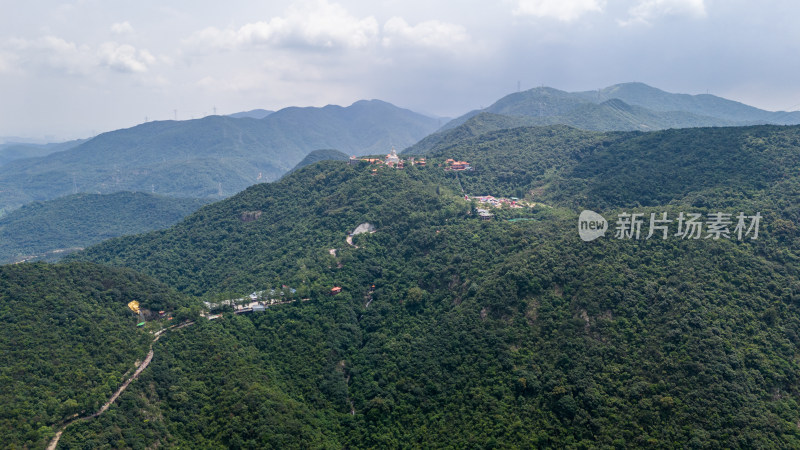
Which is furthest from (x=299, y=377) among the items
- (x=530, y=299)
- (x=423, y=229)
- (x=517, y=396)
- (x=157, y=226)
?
→ (x=157, y=226)

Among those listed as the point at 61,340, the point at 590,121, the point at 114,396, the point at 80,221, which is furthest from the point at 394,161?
the point at 80,221

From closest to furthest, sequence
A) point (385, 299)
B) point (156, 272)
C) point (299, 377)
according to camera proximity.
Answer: point (299, 377) < point (385, 299) < point (156, 272)

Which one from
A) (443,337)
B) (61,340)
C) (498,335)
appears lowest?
(443,337)

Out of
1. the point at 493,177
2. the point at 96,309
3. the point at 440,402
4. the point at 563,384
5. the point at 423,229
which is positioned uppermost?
the point at 493,177

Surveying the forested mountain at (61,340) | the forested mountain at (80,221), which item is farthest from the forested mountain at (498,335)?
the forested mountain at (80,221)

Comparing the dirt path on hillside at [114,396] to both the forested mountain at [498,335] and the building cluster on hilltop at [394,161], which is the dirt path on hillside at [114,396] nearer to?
the forested mountain at [498,335]

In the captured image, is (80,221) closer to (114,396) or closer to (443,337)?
(114,396)

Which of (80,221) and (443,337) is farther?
(80,221)

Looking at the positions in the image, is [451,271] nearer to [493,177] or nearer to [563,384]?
[563,384]
